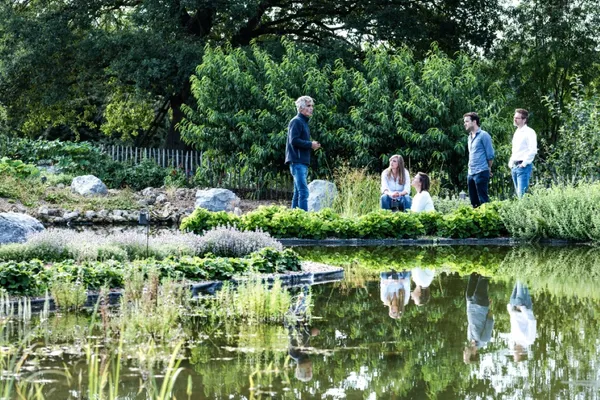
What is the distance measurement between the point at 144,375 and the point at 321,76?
17.9 m

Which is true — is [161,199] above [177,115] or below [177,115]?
below

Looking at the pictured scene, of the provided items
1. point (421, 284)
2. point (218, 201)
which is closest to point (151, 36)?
point (218, 201)

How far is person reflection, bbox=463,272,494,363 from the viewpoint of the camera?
19.8 feet

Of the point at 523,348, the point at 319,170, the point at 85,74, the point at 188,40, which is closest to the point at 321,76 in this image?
the point at 319,170

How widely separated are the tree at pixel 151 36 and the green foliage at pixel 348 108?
3.09m

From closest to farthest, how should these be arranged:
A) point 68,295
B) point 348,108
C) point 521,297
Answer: point 68,295 → point 521,297 → point 348,108

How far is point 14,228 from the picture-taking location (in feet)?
36.0

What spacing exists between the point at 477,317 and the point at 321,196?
11.4 meters

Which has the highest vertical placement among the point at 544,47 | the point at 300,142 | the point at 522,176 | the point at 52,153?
the point at 544,47

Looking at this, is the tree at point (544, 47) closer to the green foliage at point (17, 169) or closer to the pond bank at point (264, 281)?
the green foliage at point (17, 169)

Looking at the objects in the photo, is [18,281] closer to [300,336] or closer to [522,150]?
[300,336]

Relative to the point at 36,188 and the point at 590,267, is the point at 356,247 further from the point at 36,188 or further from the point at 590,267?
the point at 36,188

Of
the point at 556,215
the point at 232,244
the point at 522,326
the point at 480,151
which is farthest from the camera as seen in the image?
the point at 480,151

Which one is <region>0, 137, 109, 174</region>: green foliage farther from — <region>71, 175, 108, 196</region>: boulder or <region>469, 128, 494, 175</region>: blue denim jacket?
<region>469, 128, 494, 175</region>: blue denim jacket
